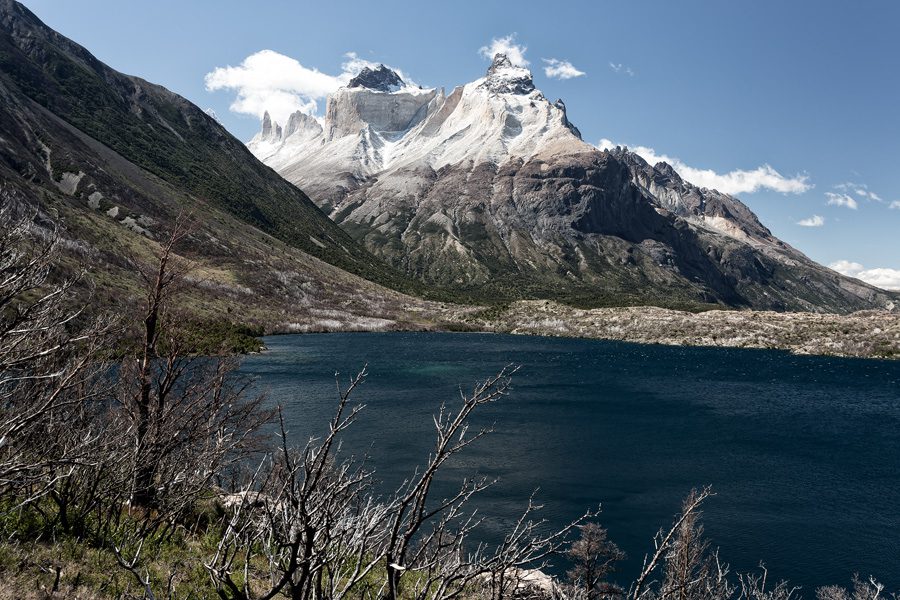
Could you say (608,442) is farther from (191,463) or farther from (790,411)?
(191,463)

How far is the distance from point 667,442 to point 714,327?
11229 centimetres

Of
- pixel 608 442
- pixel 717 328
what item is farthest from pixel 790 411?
pixel 717 328

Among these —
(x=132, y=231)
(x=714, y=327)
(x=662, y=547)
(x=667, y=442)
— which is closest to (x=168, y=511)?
(x=662, y=547)

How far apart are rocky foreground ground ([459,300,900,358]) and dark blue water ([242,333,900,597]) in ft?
95.3

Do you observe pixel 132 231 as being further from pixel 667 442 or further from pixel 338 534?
pixel 338 534

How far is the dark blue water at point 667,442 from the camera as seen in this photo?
109 feet

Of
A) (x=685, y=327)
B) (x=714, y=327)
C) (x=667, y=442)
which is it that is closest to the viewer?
(x=667, y=442)

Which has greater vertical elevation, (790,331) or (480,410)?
(790,331)

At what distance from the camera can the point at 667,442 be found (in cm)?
5262

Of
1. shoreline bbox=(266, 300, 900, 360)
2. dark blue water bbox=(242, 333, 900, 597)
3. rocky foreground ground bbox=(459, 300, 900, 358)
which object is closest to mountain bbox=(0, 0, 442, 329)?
shoreline bbox=(266, 300, 900, 360)

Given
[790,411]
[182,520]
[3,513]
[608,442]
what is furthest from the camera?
[790,411]

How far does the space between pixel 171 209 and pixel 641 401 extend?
16853 centimetres

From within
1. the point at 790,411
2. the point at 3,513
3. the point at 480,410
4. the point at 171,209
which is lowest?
the point at 480,410

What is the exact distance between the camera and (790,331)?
141 metres
